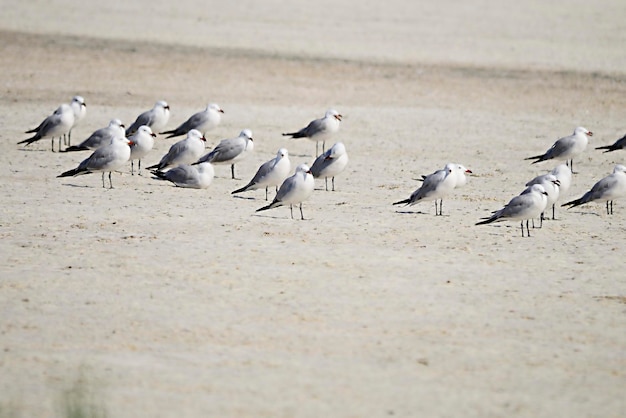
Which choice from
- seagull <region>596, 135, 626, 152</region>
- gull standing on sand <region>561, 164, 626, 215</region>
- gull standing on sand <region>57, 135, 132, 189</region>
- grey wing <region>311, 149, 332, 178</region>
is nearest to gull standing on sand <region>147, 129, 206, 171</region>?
gull standing on sand <region>57, 135, 132, 189</region>

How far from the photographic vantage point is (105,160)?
14.0m

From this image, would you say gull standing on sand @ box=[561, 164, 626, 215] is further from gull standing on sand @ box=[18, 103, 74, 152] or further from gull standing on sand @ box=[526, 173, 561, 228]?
gull standing on sand @ box=[18, 103, 74, 152]

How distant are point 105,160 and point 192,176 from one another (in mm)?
1127

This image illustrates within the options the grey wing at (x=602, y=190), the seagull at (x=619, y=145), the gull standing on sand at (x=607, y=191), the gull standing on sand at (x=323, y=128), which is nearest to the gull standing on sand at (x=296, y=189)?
the gull standing on sand at (x=607, y=191)

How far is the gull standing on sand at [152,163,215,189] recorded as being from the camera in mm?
14203

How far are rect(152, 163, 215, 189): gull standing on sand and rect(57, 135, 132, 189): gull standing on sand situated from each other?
2.16 feet

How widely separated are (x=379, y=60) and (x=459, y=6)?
11.9 meters

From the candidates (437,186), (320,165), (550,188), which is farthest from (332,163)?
(550,188)

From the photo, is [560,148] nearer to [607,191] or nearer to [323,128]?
[607,191]

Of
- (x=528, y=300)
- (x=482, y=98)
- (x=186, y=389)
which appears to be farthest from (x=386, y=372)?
(x=482, y=98)

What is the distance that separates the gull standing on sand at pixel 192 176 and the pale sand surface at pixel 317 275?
→ 0.14 metres

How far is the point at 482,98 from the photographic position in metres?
23.9

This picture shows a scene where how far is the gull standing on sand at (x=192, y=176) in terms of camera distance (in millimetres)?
14203

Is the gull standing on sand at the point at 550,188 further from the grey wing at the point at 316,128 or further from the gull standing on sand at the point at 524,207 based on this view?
the grey wing at the point at 316,128
